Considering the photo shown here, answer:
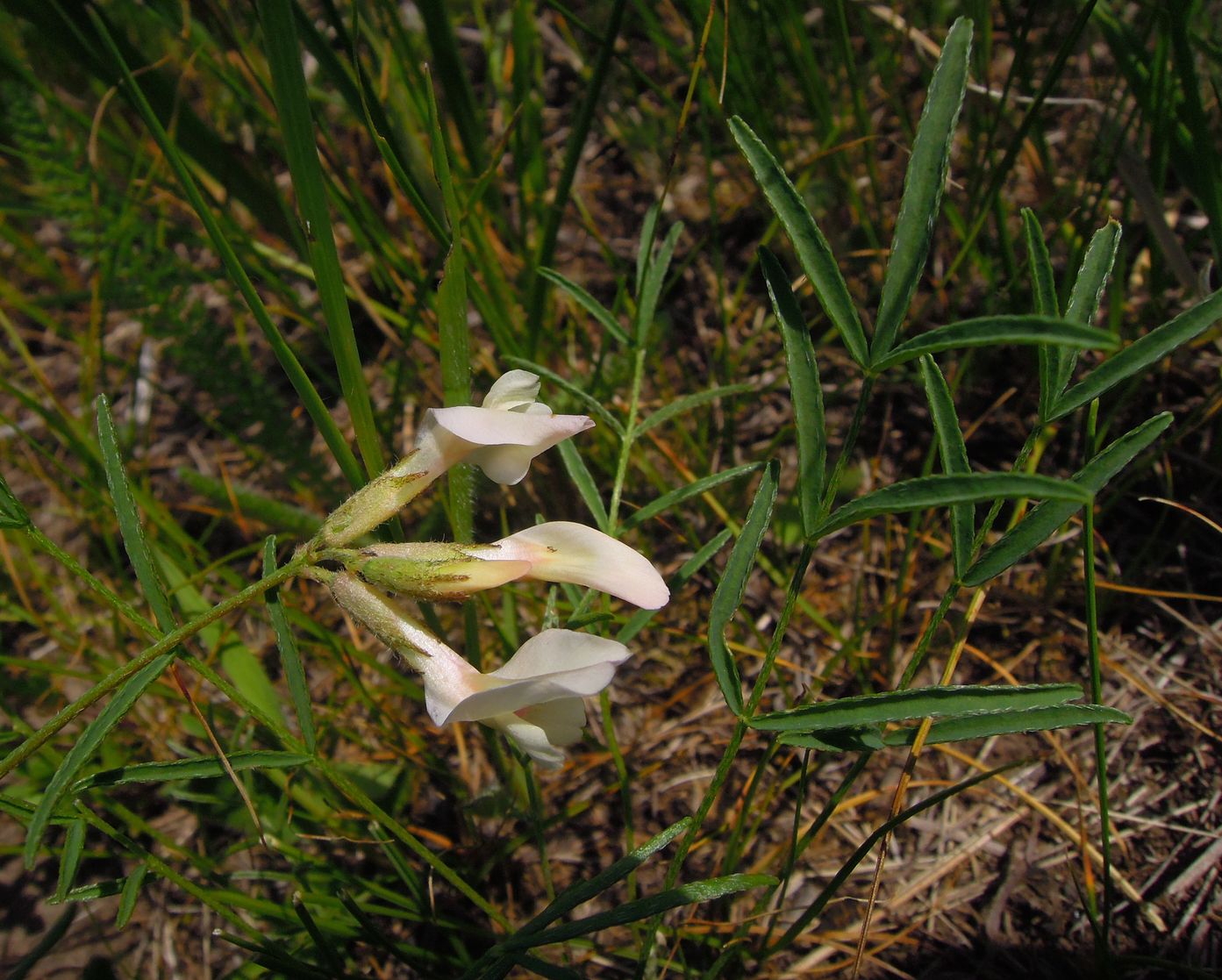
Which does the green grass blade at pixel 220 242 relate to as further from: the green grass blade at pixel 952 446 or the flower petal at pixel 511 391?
the green grass blade at pixel 952 446

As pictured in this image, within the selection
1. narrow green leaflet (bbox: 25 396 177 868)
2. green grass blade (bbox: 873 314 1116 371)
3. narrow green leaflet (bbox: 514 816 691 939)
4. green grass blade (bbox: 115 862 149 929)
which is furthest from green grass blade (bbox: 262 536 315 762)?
green grass blade (bbox: 873 314 1116 371)

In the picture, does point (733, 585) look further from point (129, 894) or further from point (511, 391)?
point (129, 894)

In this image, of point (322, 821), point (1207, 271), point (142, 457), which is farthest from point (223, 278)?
point (1207, 271)

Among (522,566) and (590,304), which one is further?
(590,304)

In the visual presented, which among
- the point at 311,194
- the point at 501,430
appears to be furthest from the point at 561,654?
the point at 311,194

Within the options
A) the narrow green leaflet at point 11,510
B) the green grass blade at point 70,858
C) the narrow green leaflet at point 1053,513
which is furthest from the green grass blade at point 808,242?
the green grass blade at point 70,858

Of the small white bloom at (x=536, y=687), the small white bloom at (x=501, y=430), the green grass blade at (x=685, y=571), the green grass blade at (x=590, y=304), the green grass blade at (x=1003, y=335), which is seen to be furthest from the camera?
the green grass blade at (x=590, y=304)

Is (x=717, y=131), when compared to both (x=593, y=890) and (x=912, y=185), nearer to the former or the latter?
(x=912, y=185)
